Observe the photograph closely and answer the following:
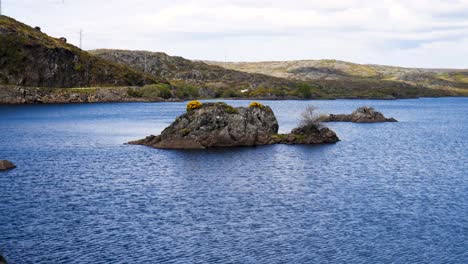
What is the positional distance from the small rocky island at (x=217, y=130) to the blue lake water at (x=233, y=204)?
3.85m

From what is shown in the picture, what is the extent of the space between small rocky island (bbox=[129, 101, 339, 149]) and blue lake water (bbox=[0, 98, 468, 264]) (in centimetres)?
385

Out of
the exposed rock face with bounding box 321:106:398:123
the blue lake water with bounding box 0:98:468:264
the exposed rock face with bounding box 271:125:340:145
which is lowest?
the blue lake water with bounding box 0:98:468:264

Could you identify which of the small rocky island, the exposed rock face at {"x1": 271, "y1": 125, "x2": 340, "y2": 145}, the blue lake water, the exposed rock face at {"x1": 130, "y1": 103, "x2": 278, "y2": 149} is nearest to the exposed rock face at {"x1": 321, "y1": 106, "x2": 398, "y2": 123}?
the exposed rock face at {"x1": 271, "y1": 125, "x2": 340, "y2": 145}

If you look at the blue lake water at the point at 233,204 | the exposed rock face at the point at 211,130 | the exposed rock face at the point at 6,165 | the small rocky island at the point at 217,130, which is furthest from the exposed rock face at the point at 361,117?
the exposed rock face at the point at 6,165

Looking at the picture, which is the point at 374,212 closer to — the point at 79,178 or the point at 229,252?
the point at 229,252

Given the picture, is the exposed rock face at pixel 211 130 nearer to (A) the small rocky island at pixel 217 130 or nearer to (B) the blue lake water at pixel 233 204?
(A) the small rocky island at pixel 217 130

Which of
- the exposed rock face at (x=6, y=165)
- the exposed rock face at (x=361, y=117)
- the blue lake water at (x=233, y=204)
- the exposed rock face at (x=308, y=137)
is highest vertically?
the exposed rock face at (x=361, y=117)

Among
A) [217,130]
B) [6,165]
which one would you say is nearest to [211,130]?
[217,130]

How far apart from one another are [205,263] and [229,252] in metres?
3.38

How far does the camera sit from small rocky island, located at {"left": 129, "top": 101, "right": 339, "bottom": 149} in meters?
109

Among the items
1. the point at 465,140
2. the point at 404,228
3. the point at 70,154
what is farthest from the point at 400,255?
the point at 465,140

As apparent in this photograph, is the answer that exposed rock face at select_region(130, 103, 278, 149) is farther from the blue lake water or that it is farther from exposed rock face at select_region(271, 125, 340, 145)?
exposed rock face at select_region(271, 125, 340, 145)

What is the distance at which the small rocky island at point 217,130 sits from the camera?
109 meters

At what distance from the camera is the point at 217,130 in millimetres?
110062
